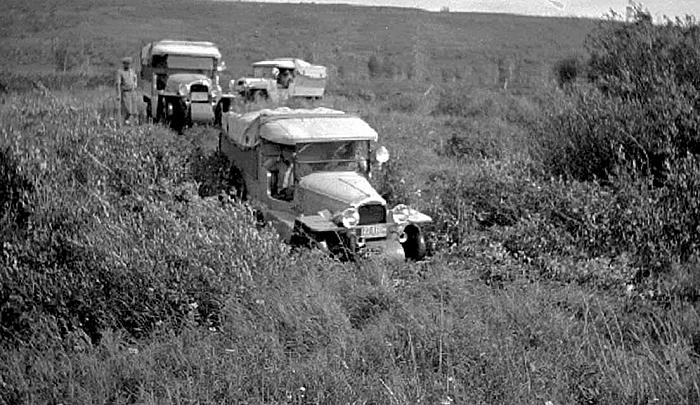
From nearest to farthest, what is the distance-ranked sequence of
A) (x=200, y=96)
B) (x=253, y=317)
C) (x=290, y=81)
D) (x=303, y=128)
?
1. (x=253, y=317)
2. (x=303, y=128)
3. (x=200, y=96)
4. (x=290, y=81)

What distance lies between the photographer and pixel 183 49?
18.2m

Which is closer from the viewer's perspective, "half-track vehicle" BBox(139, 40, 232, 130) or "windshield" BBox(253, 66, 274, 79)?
"half-track vehicle" BBox(139, 40, 232, 130)

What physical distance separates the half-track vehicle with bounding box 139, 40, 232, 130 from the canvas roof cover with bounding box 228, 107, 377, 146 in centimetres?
795

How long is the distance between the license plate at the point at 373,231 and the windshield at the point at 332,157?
1404mm

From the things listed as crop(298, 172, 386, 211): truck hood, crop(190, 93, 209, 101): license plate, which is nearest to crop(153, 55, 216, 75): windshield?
crop(190, 93, 209, 101): license plate

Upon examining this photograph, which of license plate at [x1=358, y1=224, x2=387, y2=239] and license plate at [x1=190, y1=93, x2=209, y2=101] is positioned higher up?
license plate at [x1=190, y1=93, x2=209, y2=101]

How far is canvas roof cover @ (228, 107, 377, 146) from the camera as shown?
27.5 feet

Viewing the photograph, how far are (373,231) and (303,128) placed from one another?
169 centimetres

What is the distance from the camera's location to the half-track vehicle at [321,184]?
7445 millimetres

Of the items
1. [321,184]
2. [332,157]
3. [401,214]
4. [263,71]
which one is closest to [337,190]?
[321,184]

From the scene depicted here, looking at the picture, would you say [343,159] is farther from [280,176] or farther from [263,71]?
[263,71]

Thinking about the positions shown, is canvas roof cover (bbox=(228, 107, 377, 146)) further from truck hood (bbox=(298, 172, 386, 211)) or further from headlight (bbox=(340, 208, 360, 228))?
headlight (bbox=(340, 208, 360, 228))

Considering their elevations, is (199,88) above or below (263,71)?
above

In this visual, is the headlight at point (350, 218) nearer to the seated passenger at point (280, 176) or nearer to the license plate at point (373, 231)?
the license plate at point (373, 231)
